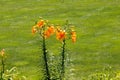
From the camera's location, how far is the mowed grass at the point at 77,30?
40406mm

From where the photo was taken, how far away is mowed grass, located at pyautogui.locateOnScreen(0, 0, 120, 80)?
40.4m

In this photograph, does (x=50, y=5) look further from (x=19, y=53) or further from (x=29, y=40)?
(x=19, y=53)

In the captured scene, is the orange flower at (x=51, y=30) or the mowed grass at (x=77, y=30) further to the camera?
the mowed grass at (x=77, y=30)

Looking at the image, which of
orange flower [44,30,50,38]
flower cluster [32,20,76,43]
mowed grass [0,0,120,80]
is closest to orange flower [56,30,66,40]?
flower cluster [32,20,76,43]

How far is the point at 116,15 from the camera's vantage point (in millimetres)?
61781

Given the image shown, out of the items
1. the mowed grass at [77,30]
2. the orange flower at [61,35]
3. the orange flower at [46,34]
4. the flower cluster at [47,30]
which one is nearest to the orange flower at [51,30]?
the flower cluster at [47,30]

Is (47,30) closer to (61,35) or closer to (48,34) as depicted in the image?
(48,34)

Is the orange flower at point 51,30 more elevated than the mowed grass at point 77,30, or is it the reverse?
the orange flower at point 51,30

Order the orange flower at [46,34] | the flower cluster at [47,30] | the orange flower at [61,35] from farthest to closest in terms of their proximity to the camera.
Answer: the orange flower at [61,35] → the flower cluster at [47,30] → the orange flower at [46,34]

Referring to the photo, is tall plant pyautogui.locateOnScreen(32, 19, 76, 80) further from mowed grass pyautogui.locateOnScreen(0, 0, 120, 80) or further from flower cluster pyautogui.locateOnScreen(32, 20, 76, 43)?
mowed grass pyautogui.locateOnScreen(0, 0, 120, 80)

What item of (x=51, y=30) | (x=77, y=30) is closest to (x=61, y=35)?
(x=51, y=30)

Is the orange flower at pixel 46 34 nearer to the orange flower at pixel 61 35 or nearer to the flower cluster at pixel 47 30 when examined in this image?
the flower cluster at pixel 47 30

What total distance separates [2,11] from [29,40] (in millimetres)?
20562

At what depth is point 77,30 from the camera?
56.5 m
